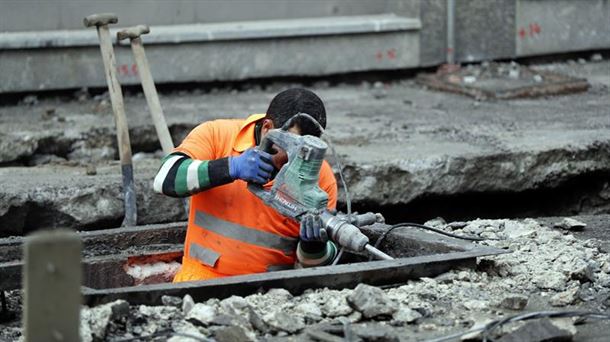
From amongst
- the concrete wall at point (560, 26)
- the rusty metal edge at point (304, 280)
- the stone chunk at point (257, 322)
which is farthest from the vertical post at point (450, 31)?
the stone chunk at point (257, 322)

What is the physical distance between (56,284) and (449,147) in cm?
452

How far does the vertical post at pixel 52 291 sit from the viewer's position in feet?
8.79

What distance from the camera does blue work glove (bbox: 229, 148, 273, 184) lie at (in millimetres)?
4352

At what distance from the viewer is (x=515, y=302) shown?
4199mm

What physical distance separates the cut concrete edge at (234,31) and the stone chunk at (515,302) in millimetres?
5090

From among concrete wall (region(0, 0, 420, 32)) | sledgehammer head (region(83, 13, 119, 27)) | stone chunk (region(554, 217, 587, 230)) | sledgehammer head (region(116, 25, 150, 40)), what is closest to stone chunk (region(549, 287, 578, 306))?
stone chunk (region(554, 217, 587, 230))

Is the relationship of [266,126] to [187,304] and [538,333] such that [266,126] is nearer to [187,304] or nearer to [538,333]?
[187,304]

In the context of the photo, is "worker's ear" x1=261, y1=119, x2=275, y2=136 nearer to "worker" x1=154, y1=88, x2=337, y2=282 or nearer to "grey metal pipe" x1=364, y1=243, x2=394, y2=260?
"worker" x1=154, y1=88, x2=337, y2=282

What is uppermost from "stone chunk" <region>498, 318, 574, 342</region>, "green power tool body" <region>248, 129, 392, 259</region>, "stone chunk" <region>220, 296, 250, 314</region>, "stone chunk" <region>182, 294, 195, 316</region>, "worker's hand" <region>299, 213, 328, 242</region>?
"green power tool body" <region>248, 129, 392, 259</region>

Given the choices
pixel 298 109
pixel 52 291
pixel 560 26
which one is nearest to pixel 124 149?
pixel 298 109

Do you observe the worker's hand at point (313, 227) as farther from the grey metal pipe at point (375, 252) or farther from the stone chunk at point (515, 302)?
the stone chunk at point (515, 302)

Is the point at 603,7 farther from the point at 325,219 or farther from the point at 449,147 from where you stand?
the point at 325,219

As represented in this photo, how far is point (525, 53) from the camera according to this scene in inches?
391

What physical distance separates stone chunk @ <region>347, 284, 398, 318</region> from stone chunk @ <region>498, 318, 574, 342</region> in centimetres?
44
